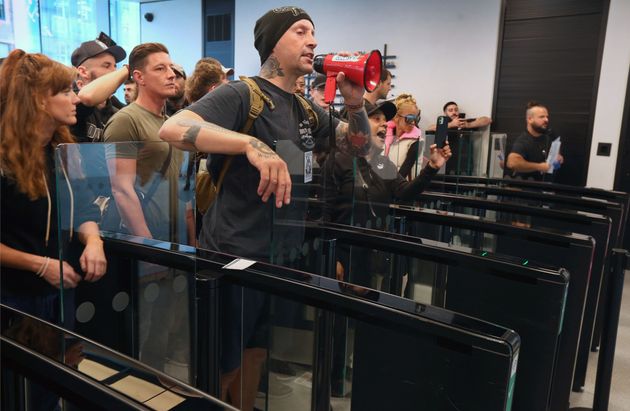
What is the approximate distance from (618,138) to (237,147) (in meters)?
4.51

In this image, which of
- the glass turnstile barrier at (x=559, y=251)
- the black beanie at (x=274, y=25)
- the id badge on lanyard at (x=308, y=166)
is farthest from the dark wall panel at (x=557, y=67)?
the id badge on lanyard at (x=308, y=166)

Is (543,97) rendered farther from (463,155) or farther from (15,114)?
(15,114)

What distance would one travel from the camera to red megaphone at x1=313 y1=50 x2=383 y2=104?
1.47m

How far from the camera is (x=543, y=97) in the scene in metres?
4.91

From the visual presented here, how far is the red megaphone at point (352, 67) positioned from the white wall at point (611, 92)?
12.9 ft

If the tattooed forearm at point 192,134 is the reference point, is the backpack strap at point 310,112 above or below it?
above

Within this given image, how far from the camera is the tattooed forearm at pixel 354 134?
1578mm

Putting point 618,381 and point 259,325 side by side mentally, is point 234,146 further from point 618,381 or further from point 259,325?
point 618,381

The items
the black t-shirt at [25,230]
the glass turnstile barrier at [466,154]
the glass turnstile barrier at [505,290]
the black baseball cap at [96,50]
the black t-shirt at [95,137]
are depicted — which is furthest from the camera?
the glass turnstile barrier at [466,154]

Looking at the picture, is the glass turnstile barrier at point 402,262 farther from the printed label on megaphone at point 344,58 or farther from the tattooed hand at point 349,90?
the printed label on megaphone at point 344,58

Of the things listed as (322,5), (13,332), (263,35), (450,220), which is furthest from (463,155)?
(322,5)

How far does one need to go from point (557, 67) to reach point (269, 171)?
4617 mm

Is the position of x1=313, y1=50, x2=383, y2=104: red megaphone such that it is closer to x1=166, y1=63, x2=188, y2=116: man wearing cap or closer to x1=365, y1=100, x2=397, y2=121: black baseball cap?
x1=365, y1=100, x2=397, y2=121: black baseball cap

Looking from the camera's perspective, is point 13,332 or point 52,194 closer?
point 13,332
